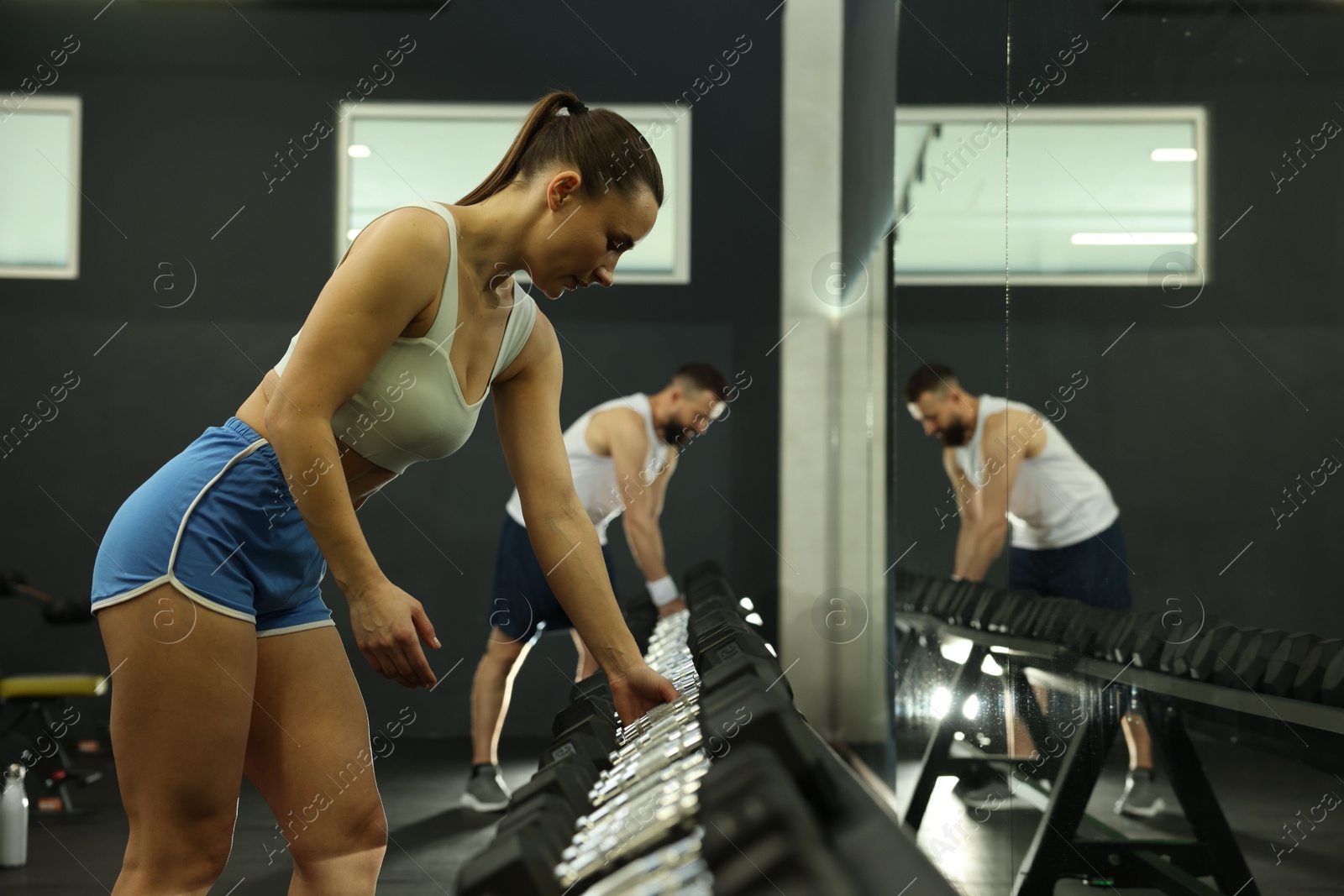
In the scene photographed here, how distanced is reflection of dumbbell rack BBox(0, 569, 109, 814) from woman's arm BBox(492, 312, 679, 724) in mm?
3001

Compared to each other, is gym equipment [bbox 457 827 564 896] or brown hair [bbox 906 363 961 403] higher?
brown hair [bbox 906 363 961 403]

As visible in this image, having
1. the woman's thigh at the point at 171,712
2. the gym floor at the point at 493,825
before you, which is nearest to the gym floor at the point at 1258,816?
the gym floor at the point at 493,825

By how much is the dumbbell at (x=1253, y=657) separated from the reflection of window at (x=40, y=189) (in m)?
5.27

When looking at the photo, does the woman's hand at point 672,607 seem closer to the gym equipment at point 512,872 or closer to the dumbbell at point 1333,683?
the dumbbell at point 1333,683

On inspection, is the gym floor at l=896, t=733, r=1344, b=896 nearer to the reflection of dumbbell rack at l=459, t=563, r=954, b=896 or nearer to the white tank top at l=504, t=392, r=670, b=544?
the reflection of dumbbell rack at l=459, t=563, r=954, b=896

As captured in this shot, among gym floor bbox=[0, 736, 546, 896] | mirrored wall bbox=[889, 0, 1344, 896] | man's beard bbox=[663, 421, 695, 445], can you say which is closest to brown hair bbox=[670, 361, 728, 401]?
man's beard bbox=[663, 421, 695, 445]

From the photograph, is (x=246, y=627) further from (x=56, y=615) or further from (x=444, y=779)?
(x=56, y=615)

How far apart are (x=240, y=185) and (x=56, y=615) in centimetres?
210

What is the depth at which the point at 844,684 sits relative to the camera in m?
4.84

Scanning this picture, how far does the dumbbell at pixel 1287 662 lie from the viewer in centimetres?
106

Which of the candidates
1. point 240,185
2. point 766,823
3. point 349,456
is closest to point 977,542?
point 349,456

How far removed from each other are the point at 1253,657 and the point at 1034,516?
644 millimetres

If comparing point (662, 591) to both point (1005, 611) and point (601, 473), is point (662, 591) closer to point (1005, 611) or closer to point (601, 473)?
point (601, 473)

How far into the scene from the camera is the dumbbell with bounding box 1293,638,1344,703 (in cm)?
102
